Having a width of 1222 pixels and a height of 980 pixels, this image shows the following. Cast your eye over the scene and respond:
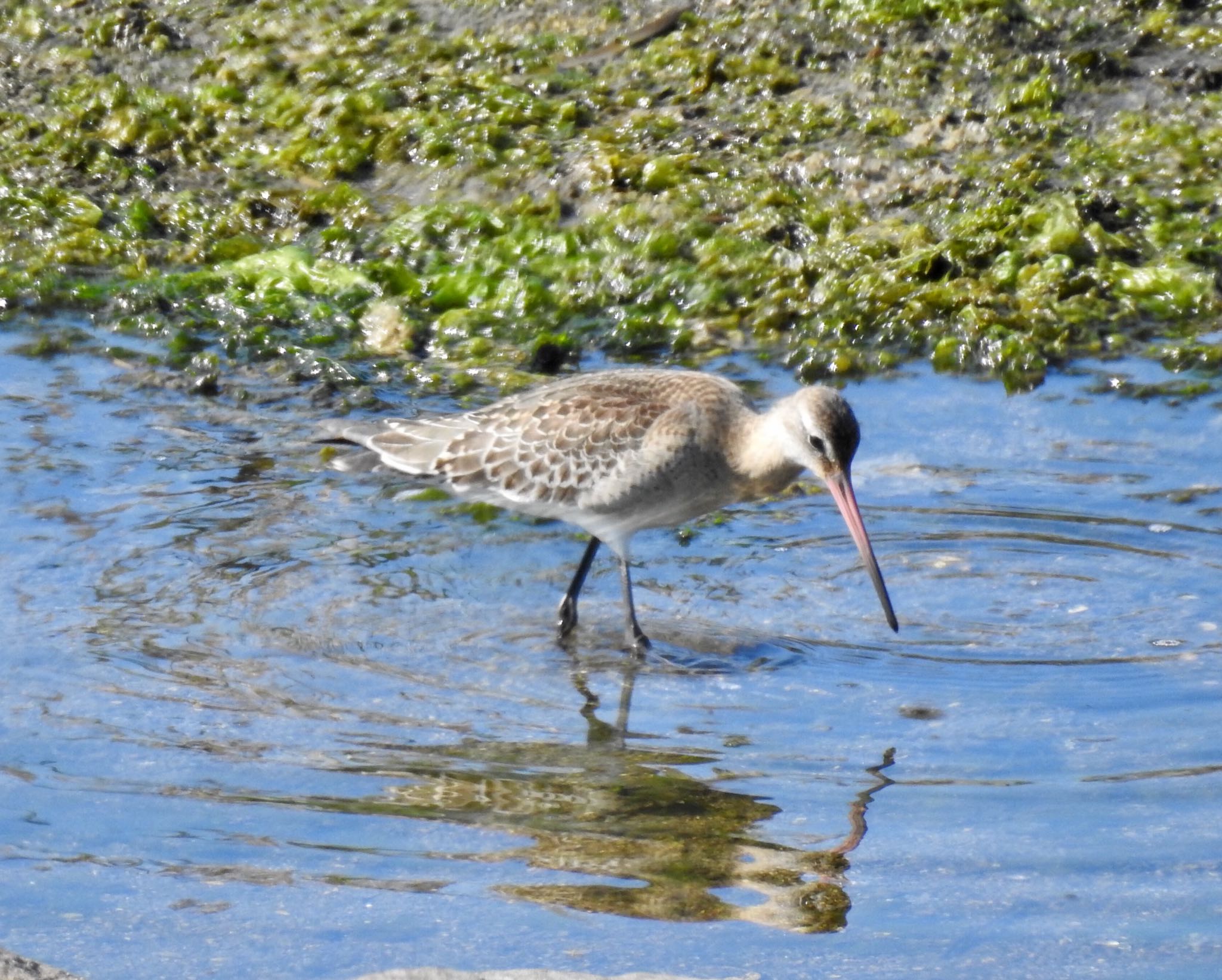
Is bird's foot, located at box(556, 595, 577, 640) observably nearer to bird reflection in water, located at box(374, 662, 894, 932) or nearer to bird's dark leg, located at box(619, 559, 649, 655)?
bird's dark leg, located at box(619, 559, 649, 655)

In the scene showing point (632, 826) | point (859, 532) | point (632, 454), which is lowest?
point (632, 826)

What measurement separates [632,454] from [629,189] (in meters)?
2.85

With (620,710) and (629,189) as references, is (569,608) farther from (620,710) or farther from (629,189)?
(629,189)

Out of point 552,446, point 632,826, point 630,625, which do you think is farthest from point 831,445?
point 632,826

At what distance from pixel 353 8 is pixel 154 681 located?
5520 millimetres

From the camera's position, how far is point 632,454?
20.1ft

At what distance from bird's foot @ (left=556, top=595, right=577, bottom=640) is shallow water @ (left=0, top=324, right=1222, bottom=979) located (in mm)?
55

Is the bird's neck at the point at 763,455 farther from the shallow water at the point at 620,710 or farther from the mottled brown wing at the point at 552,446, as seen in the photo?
the shallow water at the point at 620,710

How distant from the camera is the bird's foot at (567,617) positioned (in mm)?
6082

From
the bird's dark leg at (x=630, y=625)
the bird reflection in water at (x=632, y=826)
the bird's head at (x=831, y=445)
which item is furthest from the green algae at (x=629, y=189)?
the bird reflection in water at (x=632, y=826)

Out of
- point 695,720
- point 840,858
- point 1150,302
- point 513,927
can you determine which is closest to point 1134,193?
point 1150,302

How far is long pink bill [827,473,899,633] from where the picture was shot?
5664mm

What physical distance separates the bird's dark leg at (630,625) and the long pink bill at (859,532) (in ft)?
2.44

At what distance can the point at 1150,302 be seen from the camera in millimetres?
7926
